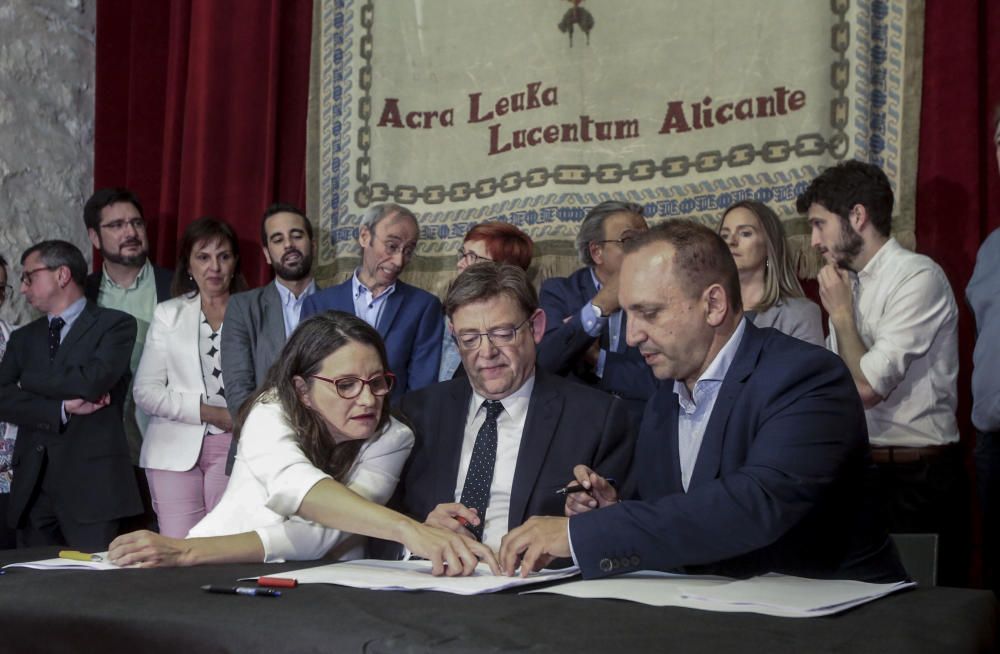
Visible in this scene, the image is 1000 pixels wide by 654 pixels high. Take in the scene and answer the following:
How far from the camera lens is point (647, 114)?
420 cm

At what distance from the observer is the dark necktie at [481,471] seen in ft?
8.18

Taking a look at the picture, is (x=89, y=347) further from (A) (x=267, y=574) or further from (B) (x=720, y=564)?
(B) (x=720, y=564)

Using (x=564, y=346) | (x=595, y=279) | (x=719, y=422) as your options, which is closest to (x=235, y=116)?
(x=595, y=279)

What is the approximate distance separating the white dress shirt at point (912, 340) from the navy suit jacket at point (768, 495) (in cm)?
115

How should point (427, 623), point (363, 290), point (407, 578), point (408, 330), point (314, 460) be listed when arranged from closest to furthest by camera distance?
point (427, 623), point (407, 578), point (314, 460), point (408, 330), point (363, 290)

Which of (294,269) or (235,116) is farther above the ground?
(235,116)

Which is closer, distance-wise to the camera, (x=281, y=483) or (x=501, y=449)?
(x=281, y=483)

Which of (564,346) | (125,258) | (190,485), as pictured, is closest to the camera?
(564,346)

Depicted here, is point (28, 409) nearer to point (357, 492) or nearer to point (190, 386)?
point (190, 386)

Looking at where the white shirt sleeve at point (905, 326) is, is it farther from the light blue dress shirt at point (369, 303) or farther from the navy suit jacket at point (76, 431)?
the navy suit jacket at point (76, 431)

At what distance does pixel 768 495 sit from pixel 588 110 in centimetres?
266

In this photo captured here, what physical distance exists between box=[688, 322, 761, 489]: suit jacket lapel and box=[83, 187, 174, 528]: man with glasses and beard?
296 cm

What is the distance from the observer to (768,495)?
186 cm

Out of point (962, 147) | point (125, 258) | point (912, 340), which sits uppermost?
point (962, 147)
